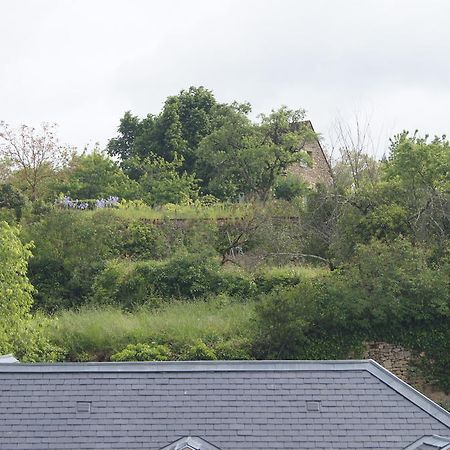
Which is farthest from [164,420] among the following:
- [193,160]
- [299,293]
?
[193,160]

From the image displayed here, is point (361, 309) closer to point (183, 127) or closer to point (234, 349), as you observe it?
point (234, 349)

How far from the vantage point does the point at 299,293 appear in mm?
27031

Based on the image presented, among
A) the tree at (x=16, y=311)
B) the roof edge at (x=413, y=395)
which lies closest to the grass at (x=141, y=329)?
the tree at (x=16, y=311)

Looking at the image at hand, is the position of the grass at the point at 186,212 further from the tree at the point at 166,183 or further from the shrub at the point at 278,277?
the shrub at the point at 278,277

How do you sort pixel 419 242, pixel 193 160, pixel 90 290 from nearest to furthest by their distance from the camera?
1. pixel 419 242
2. pixel 90 290
3. pixel 193 160

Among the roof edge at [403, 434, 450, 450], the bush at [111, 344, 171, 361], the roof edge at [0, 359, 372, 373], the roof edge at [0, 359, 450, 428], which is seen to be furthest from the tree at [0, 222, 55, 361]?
the roof edge at [403, 434, 450, 450]

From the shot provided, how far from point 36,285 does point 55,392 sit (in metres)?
15.5

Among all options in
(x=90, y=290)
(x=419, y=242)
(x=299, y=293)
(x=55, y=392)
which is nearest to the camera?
(x=55, y=392)

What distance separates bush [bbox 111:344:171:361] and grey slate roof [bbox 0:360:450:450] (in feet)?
25.7

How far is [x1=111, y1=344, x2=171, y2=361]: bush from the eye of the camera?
26.1 meters

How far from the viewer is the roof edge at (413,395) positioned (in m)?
17.0

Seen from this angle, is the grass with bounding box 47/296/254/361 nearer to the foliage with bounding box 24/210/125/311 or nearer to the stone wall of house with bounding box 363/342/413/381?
the foliage with bounding box 24/210/125/311

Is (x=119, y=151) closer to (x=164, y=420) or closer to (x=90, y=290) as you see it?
(x=90, y=290)

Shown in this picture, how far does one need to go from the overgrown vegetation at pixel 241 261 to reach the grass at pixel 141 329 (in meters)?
0.05
